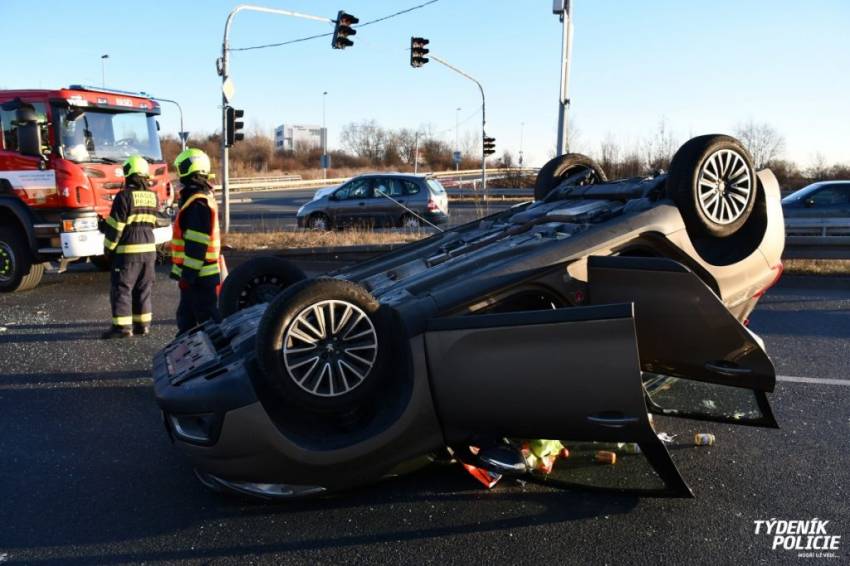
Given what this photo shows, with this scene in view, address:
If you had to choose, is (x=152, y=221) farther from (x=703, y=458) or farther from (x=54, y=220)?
(x=703, y=458)

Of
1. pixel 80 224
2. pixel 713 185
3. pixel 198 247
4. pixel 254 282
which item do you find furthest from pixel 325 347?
pixel 80 224

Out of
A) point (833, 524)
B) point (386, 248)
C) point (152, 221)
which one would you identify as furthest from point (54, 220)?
point (833, 524)

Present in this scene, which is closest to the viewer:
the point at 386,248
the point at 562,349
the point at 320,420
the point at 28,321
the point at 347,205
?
the point at 562,349

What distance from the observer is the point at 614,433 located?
2.90m

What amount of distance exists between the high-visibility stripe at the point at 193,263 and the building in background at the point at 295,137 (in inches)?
2803

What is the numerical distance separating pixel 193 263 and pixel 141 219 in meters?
1.62

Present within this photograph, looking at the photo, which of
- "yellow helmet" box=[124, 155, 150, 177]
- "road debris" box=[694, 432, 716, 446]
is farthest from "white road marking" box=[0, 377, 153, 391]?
"road debris" box=[694, 432, 716, 446]

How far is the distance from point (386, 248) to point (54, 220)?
4650 mm

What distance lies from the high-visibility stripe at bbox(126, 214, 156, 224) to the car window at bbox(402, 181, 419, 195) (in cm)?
913

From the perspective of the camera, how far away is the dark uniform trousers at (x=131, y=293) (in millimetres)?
6641

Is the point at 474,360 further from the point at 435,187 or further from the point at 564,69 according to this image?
the point at 435,187

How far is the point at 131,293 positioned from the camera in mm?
6891

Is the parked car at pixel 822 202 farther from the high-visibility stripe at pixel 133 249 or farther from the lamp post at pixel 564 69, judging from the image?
the high-visibility stripe at pixel 133 249

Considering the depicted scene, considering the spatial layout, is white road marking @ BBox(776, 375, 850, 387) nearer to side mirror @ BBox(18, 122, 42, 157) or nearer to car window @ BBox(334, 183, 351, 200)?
side mirror @ BBox(18, 122, 42, 157)
